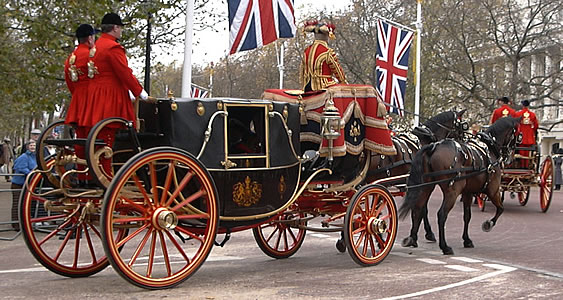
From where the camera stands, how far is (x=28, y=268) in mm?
8945

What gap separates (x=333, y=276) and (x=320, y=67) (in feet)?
9.64

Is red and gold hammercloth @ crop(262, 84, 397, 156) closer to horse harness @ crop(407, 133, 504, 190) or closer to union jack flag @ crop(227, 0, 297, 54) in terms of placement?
horse harness @ crop(407, 133, 504, 190)

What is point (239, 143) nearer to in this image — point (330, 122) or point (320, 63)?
point (330, 122)

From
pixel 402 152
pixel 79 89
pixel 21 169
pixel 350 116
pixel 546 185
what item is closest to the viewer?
pixel 79 89

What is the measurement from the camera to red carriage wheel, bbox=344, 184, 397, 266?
864 cm

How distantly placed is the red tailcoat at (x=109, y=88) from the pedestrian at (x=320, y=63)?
10.3 ft

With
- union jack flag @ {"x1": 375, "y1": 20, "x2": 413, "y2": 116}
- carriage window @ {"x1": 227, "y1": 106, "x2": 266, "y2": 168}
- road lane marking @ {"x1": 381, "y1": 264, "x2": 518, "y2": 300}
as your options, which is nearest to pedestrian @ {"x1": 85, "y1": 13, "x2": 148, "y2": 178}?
carriage window @ {"x1": 227, "y1": 106, "x2": 266, "y2": 168}

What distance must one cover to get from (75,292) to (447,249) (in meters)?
5.59

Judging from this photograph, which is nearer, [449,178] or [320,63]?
[320,63]

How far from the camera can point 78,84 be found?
24.5 feet

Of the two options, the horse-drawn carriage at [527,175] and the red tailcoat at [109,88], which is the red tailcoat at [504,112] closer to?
the horse-drawn carriage at [527,175]

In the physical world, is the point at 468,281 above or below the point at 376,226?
below

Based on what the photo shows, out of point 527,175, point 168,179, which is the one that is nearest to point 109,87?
point 168,179

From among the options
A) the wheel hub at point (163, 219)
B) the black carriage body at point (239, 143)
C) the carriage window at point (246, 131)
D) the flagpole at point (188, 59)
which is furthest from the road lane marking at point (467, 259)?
the flagpole at point (188, 59)
